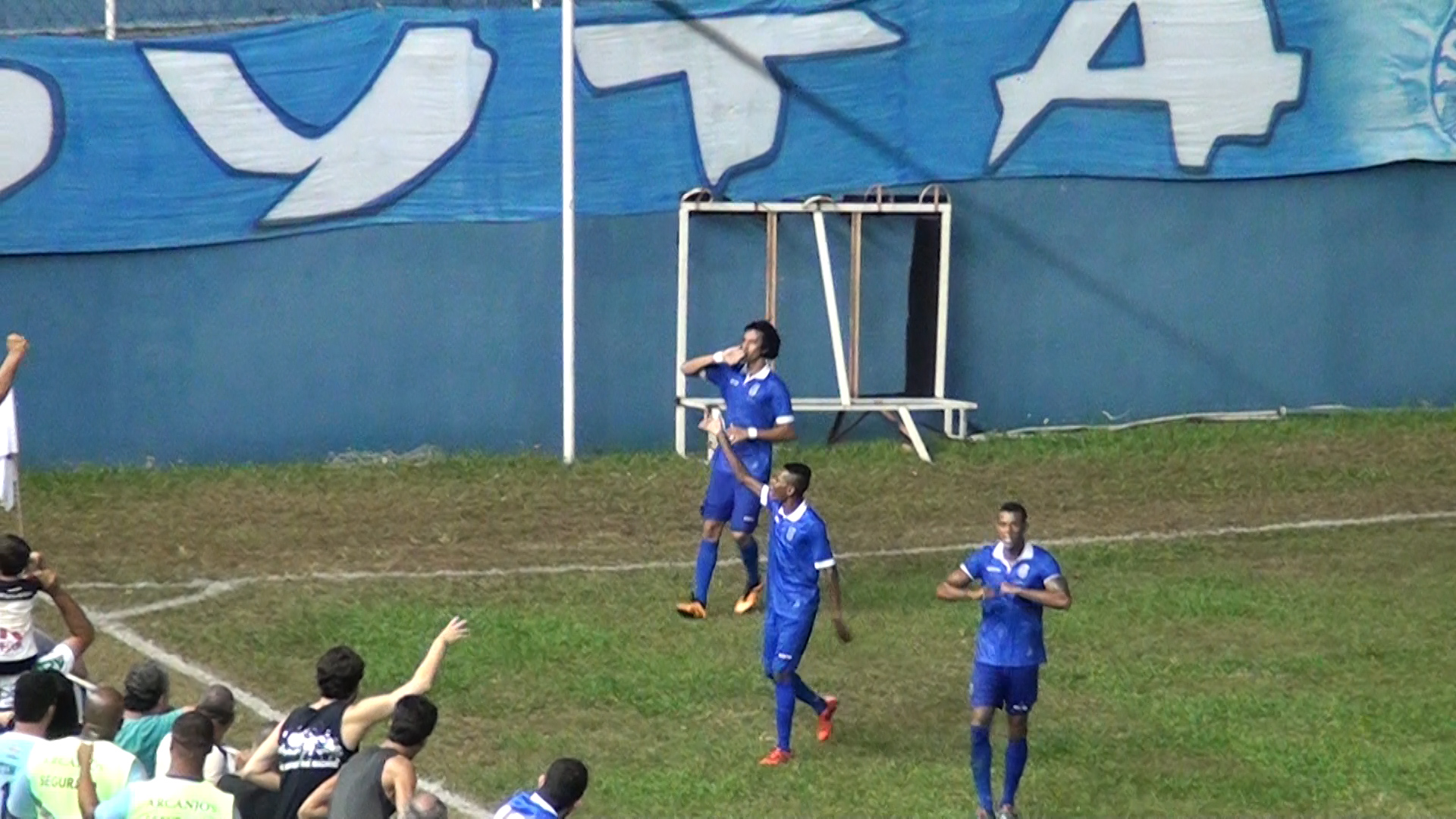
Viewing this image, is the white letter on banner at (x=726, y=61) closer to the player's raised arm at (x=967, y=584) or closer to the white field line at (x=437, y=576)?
the white field line at (x=437, y=576)

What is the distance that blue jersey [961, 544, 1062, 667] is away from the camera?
1256cm

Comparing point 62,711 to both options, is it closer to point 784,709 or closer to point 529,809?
point 529,809

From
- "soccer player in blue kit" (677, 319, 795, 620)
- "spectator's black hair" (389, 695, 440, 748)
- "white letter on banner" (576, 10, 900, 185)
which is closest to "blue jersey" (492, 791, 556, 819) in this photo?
"spectator's black hair" (389, 695, 440, 748)

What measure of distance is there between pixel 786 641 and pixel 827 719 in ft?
2.79

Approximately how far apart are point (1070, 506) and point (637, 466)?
374cm

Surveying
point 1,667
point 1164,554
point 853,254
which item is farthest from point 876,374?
point 1,667

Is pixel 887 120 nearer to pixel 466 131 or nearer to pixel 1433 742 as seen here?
pixel 466 131

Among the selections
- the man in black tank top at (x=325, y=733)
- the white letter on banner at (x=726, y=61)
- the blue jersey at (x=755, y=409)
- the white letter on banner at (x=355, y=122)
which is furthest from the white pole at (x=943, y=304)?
the man in black tank top at (x=325, y=733)

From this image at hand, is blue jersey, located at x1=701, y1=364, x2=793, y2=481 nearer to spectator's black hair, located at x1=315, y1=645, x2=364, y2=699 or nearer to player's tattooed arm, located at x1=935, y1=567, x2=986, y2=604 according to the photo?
player's tattooed arm, located at x1=935, y1=567, x2=986, y2=604

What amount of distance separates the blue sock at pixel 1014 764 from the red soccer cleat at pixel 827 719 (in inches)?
65.7

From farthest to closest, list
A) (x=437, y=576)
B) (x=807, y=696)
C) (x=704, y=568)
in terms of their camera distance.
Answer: (x=437, y=576)
(x=704, y=568)
(x=807, y=696)

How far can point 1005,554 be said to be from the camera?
12.7 m

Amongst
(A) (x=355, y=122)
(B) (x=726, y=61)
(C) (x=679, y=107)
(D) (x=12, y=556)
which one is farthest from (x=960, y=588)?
(A) (x=355, y=122)

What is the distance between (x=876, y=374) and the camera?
2144 centimetres
